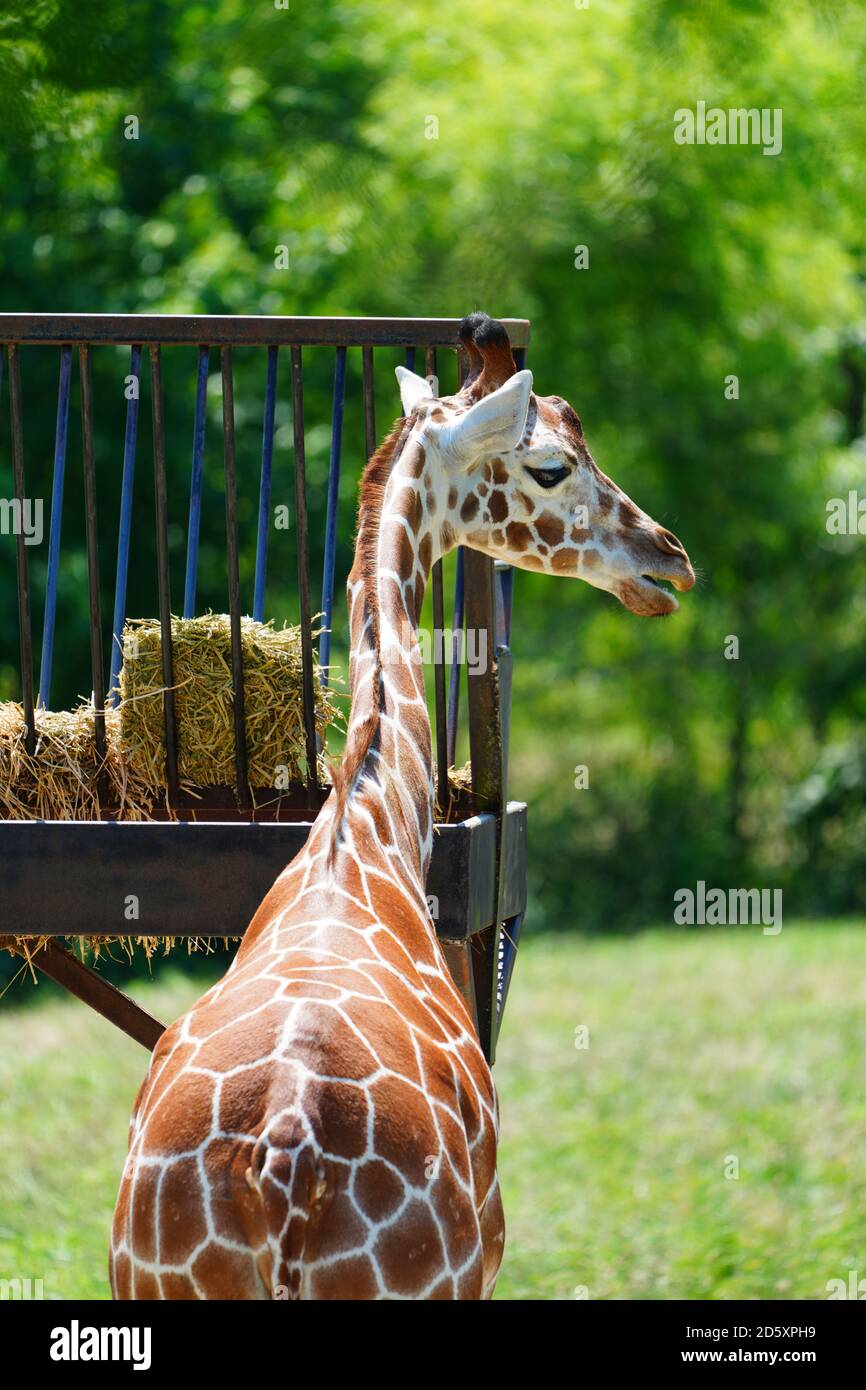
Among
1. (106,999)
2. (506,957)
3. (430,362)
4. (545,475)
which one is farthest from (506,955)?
(430,362)

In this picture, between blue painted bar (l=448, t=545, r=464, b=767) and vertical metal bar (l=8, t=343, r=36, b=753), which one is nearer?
vertical metal bar (l=8, t=343, r=36, b=753)

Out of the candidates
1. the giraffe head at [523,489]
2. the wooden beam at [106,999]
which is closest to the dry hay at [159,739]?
the wooden beam at [106,999]

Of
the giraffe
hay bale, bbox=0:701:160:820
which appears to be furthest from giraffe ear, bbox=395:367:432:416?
hay bale, bbox=0:701:160:820

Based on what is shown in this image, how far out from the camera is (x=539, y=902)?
1819cm

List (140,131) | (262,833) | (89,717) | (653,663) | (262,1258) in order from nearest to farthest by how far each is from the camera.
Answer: (262,1258)
(262,833)
(89,717)
(140,131)
(653,663)

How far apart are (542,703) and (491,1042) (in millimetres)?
14224

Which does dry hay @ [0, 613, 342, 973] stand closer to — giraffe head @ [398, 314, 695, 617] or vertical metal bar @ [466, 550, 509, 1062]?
vertical metal bar @ [466, 550, 509, 1062]

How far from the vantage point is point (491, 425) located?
454 centimetres

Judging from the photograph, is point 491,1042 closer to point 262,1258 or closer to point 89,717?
point 89,717

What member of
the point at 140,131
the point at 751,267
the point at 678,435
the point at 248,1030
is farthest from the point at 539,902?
the point at 248,1030

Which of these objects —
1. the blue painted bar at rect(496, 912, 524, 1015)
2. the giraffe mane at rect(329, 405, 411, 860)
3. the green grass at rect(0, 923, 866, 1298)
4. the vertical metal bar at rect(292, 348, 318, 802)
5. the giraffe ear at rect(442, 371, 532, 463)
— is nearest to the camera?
the giraffe mane at rect(329, 405, 411, 860)

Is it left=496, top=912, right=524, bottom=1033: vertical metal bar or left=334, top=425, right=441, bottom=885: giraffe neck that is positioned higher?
left=334, top=425, right=441, bottom=885: giraffe neck

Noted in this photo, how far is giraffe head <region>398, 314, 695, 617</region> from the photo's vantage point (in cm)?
459

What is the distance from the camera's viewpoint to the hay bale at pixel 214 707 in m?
4.91
